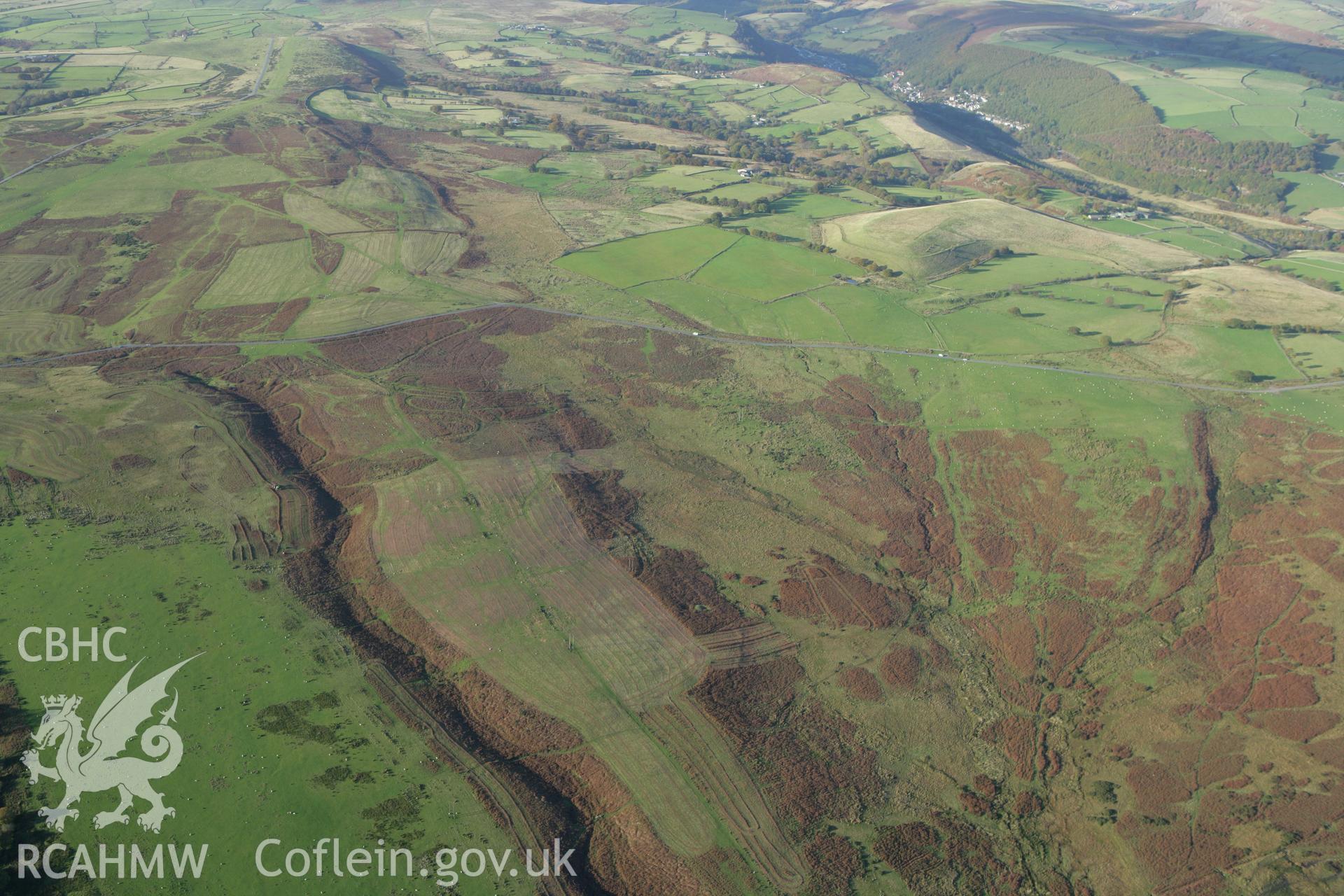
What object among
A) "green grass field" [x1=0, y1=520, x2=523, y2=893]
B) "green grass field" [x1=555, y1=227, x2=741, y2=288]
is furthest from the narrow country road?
"green grass field" [x1=0, y1=520, x2=523, y2=893]

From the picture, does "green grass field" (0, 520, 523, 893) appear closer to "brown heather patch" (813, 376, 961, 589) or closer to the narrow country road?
the narrow country road

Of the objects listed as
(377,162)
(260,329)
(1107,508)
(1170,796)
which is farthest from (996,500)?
(377,162)

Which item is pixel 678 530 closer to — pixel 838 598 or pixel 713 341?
pixel 838 598

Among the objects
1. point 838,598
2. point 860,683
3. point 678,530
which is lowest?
point 860,683

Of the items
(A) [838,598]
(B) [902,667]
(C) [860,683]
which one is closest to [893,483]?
(A) [838,598]

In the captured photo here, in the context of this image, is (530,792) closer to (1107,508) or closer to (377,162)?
(1107,508)
